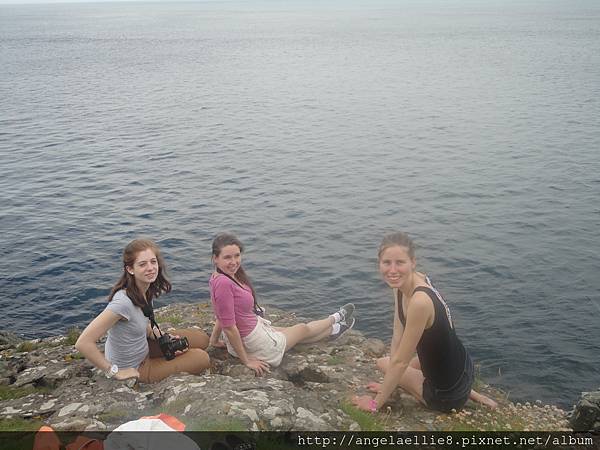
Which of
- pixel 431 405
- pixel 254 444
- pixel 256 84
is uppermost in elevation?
pixel 256 84

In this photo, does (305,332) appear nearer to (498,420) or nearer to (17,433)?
(498,420)

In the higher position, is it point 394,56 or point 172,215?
point 394,56

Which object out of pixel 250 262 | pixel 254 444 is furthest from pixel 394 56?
pixel 254 444

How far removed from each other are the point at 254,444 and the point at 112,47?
141979 millimetres

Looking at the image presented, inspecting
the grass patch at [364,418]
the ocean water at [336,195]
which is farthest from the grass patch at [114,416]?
the ocean water at [336,195]

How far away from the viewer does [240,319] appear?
37.8 feet

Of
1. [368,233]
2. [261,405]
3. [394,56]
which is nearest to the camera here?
[261,405]

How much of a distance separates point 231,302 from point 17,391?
4.56 meters

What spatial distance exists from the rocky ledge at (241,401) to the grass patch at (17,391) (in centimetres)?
2

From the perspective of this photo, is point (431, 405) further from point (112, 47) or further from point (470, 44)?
point (112, 47)

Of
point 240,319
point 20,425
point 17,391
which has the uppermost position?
point 240,319

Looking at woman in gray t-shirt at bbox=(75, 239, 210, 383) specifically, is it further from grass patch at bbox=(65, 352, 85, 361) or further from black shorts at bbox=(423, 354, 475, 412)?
black shorts at bbox=(423, 354, 475, 412)

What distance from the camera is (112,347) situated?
10.5m

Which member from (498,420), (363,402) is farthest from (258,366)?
(498,420)
